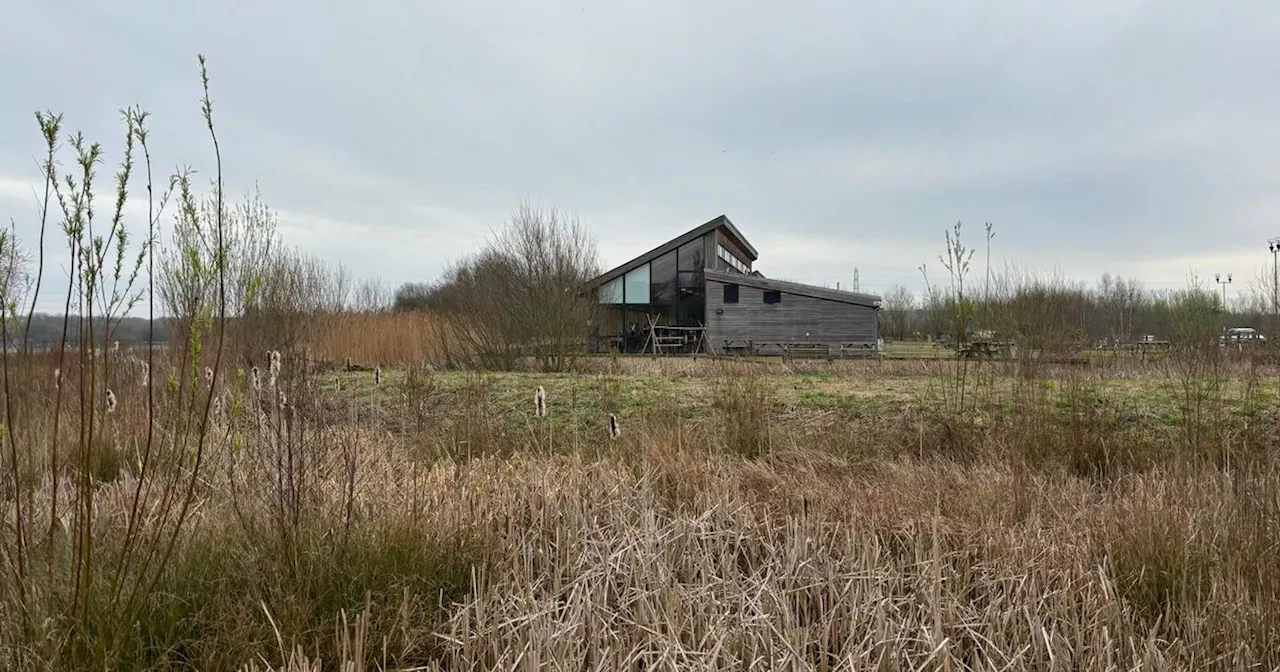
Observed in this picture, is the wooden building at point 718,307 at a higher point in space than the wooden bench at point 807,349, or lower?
higher

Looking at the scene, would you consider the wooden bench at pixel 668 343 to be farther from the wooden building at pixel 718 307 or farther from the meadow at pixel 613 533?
the meadow at pixel 613 533

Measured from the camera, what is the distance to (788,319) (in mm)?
22438

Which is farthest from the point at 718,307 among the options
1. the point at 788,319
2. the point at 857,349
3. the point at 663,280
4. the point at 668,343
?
the point at 857,349

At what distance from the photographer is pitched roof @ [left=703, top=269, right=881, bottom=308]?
22.0 meters

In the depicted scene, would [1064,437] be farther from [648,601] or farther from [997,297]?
[648,601]

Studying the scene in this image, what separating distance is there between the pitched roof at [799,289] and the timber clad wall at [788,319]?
183mm

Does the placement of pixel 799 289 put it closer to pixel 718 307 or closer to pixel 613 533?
pixel 718 307

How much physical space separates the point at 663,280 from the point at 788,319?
4.74m

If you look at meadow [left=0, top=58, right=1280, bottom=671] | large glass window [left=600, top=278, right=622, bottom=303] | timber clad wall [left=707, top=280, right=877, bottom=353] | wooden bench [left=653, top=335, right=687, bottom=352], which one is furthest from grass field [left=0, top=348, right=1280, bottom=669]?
timber clad wall [left=707, top=280, right=877, bottom=353]

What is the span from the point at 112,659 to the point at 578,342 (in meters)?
12.9

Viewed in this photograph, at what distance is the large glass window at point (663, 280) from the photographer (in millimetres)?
23344

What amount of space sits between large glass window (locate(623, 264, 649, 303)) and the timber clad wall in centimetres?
243

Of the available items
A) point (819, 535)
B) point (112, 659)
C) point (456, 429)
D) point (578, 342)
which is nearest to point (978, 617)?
point (819, 535)

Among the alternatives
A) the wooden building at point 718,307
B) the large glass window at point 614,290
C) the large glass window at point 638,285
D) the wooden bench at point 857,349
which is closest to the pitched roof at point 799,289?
the wooden building at point 718,307
